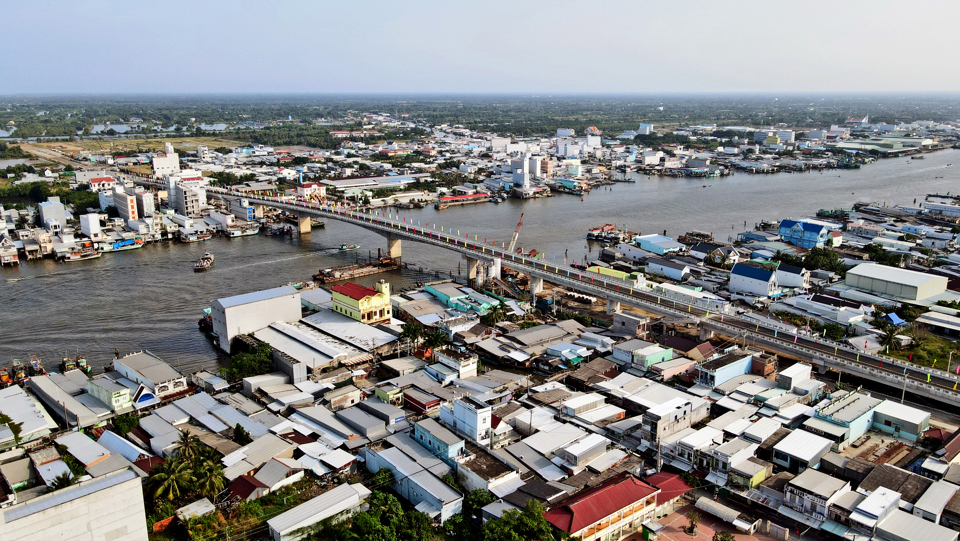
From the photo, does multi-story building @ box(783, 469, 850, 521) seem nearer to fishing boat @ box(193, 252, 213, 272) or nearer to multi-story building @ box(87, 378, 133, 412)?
multi-story building @ box(87, 378, 133, 412)

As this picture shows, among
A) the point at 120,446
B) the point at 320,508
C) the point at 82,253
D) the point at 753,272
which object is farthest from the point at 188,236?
the point at 753,272

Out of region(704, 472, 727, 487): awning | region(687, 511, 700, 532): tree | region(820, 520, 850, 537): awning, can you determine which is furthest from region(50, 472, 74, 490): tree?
region(820, 520, 850, 537): awning

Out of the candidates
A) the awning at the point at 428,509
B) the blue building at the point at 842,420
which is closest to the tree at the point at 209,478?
the awning at the point at 428,509

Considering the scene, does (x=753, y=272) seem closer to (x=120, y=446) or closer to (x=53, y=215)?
(x=120, y=446)

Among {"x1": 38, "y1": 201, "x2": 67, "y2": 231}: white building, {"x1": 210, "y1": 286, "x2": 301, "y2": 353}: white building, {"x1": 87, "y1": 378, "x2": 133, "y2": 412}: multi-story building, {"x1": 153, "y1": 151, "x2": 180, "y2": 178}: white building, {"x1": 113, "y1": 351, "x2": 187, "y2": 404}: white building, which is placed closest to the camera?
{"x1": 87, "y1": 378, "x2": 133, "y2": 412}: multi-story building

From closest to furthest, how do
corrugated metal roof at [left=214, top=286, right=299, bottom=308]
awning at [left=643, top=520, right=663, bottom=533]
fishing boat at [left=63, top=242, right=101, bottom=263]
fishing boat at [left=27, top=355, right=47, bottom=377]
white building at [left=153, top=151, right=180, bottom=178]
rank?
awning at [left=643, top=520, right=663, bottom=533], fishing boat at [left=27, top=355, right=47, bottom=377], corrugated metal roof at [left=214, top=286, right=299, bottom=308], fishing boat at [left=63, top=242, right=101, bottom=263], white building at [left=153, top=151, right=180, bottom=178]

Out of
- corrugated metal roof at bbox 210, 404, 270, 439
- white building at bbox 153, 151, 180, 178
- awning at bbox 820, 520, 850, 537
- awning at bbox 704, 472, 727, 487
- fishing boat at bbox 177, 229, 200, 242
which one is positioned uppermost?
white building at bbox 153, 151, 180, 178
